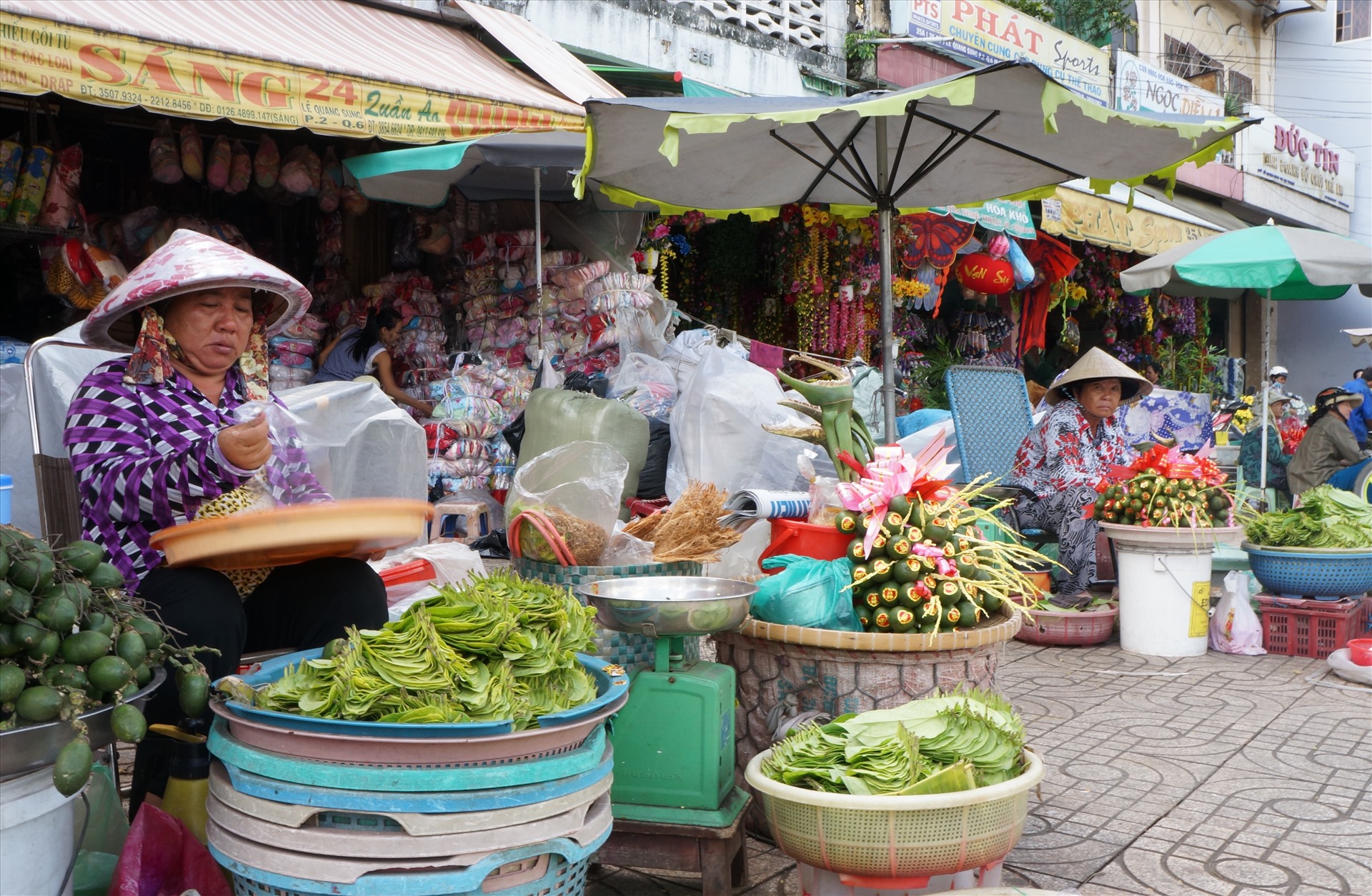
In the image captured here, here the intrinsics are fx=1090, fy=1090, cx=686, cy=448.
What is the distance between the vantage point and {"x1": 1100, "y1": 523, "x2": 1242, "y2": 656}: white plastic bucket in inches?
201

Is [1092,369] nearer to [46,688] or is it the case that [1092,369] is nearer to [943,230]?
[943,230]

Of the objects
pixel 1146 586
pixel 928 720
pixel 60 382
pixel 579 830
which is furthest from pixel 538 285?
pixel 579 830

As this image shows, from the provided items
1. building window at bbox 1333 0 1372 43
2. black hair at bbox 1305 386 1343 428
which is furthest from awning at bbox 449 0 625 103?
building window at bbox 1333 0 1372 43

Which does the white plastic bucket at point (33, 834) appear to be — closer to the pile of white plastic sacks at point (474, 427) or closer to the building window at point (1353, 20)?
the pile of white plastic sacks at point (474, 427)

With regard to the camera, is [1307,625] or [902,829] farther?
[1307,625]

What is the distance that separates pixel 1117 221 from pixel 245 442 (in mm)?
9769

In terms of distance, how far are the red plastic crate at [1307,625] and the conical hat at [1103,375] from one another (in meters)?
1.33

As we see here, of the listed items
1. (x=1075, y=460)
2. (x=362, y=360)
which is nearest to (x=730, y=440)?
(x=1075, y=460)

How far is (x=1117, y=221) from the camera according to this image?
406 inches

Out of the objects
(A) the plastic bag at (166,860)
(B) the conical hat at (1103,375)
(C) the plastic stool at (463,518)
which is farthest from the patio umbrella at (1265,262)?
(A) the plastic bag at (166,860)

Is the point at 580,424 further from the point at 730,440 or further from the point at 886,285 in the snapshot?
the point at 886,285

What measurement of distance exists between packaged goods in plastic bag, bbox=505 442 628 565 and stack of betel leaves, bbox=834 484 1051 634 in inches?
27.2

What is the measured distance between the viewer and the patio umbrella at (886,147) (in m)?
3.49

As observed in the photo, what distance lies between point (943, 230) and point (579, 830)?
798cm
